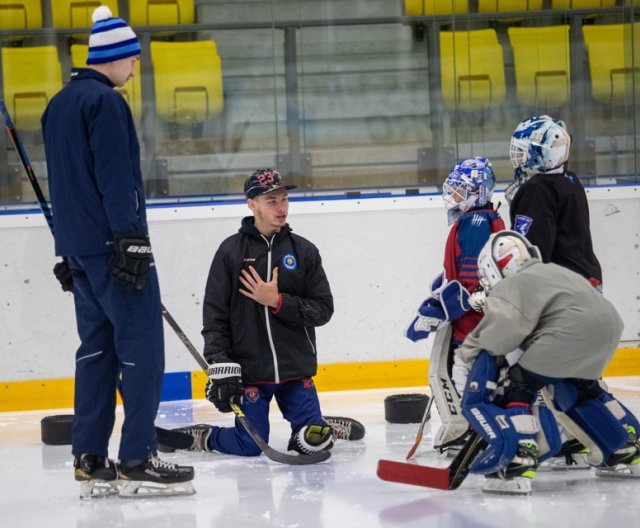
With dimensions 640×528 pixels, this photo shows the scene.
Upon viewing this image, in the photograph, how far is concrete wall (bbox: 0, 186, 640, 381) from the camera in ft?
19.1

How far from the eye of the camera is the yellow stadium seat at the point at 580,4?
266 inches

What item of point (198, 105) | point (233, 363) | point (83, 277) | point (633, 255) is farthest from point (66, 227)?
point (633, 255)

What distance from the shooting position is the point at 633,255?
623 centimetres

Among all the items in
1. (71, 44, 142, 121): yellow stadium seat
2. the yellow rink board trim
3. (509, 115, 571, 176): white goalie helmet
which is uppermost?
(71, 44, 142, 121): yellow stadium seat

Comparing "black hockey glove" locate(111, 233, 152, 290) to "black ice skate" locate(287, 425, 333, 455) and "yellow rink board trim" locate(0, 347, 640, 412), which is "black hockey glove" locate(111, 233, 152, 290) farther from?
"yellow rink board trim" locate(0, 347, 640, 412)

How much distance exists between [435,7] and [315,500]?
3606 millimetres

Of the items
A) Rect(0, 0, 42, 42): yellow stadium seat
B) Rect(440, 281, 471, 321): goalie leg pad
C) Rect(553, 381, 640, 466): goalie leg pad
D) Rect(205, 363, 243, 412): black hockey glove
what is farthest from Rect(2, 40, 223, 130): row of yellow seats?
Rect(553, 381, 640, 466): goalie leg pad

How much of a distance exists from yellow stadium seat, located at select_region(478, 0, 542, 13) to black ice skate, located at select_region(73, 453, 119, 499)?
382cm

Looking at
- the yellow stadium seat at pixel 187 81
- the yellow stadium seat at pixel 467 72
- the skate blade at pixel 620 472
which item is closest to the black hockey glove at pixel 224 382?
the skate blade at pixel 620 472

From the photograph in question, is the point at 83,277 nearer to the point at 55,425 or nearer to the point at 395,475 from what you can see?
the point at 395,475

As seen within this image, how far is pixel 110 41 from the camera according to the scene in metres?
3.62

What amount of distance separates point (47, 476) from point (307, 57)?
300 cm

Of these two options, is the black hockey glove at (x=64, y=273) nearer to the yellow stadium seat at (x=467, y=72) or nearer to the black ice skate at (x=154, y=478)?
the black ice skate at (x=154, y=478)

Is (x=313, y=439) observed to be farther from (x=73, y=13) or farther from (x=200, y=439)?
(x=73, y=13)
